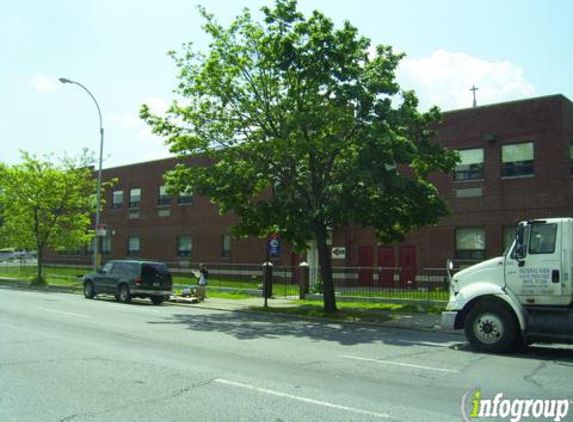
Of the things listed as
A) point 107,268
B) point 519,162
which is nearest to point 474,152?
point 519,162

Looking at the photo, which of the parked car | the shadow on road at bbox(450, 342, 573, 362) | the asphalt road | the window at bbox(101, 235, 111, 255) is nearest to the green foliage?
the window at bbox(101, 235, 111, 255)

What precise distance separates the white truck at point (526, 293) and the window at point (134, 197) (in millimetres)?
36646

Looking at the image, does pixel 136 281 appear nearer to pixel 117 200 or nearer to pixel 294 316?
pixel 294 316

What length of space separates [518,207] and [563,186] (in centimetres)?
205

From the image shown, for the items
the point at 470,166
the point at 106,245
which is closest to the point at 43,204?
the point at 106,245

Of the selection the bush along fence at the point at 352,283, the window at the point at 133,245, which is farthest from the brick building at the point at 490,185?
the window at the point at 133,245

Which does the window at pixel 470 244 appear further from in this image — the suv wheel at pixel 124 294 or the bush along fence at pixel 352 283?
the suv wheel at pixel 124 294

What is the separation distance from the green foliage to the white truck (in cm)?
2848

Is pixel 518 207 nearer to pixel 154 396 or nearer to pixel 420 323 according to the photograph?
pixel 420 323

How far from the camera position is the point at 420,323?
56.1ft

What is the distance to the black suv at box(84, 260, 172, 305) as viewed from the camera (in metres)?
24.0

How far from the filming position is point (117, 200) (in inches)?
1868

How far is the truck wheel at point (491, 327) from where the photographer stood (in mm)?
11297

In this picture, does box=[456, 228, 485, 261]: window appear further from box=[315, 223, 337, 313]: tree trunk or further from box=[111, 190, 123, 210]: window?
box=[111, 190, 123, 210]: window
